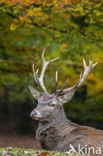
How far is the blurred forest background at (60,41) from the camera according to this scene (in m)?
13.1

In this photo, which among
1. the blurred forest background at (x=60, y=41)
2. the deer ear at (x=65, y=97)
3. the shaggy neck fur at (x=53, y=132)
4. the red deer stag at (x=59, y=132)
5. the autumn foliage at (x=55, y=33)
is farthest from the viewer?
the blurred forest background at (x=60, y=41)

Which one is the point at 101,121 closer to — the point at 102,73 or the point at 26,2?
the point at 102,73

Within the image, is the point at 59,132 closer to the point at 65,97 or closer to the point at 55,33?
the point at 65,97

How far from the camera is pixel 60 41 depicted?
45.1 feet

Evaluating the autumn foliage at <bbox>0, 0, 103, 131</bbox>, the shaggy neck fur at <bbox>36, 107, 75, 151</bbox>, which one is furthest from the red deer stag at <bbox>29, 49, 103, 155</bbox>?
the autumn foliage at <bbox>0, 0, 103, 131</bbox>

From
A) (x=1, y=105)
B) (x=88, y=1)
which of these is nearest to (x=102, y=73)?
(x=88, y=1)

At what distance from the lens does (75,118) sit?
19.1 meters

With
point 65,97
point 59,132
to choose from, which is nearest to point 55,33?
point 65,97

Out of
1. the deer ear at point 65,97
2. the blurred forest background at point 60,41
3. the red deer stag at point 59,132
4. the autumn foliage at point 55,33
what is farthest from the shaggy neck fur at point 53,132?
the blurred forest background at point 60,41

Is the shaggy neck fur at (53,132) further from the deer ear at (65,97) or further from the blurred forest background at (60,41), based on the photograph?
the blurred forest background at (60,41)

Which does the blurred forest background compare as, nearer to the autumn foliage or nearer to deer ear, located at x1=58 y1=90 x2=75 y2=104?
the autumn foliage

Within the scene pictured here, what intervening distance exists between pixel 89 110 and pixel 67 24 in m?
5.57

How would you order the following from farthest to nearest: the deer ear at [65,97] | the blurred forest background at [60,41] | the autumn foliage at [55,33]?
1. the blurred forest background at [60,41]
2. the autumn foliage at [55,33]
3. the deer ear at [65,97]

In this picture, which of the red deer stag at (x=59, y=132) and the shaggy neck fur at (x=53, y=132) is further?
the shaggy neck fur at (x=53, y=132)
